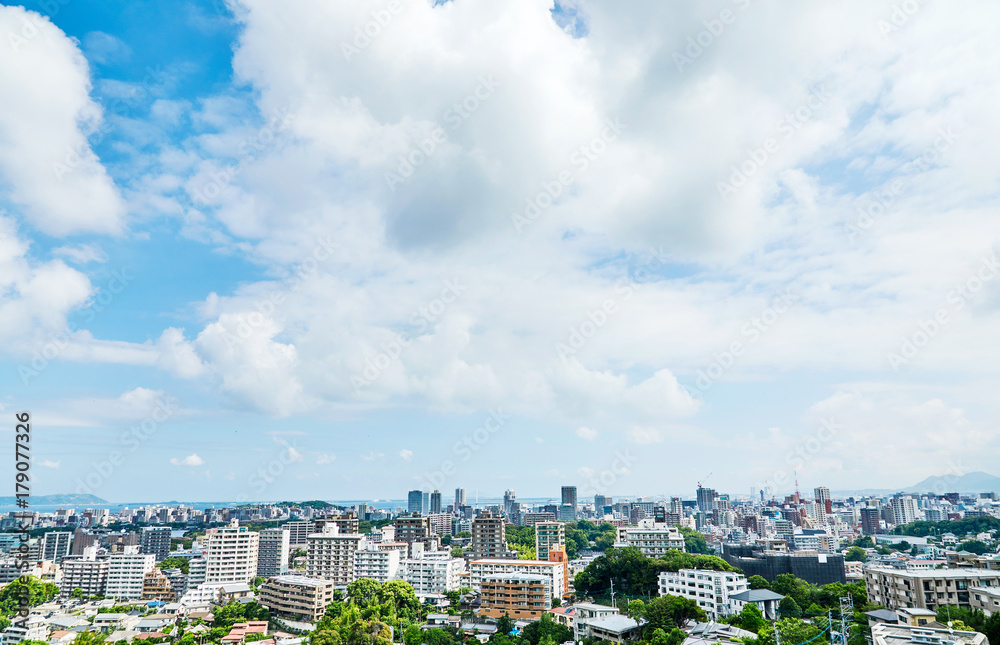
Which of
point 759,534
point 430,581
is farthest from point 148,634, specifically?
point 759,534

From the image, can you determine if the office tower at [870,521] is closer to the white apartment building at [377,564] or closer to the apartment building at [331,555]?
the white apartment building at [377,564]

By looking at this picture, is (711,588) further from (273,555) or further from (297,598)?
(273,555)

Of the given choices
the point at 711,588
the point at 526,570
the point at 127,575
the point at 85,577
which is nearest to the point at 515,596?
the point at 526,570

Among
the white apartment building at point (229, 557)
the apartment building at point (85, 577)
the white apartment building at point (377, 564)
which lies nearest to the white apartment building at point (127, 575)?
the apartment building at point (85, 577)


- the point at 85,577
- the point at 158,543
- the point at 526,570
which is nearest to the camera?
the point at 526,570

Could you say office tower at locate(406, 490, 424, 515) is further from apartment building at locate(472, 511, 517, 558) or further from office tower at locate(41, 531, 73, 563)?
apartment building at locate(472, 511, 517, 558)

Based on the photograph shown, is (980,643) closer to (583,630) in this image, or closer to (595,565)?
(583,630)

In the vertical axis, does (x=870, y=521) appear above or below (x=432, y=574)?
below
